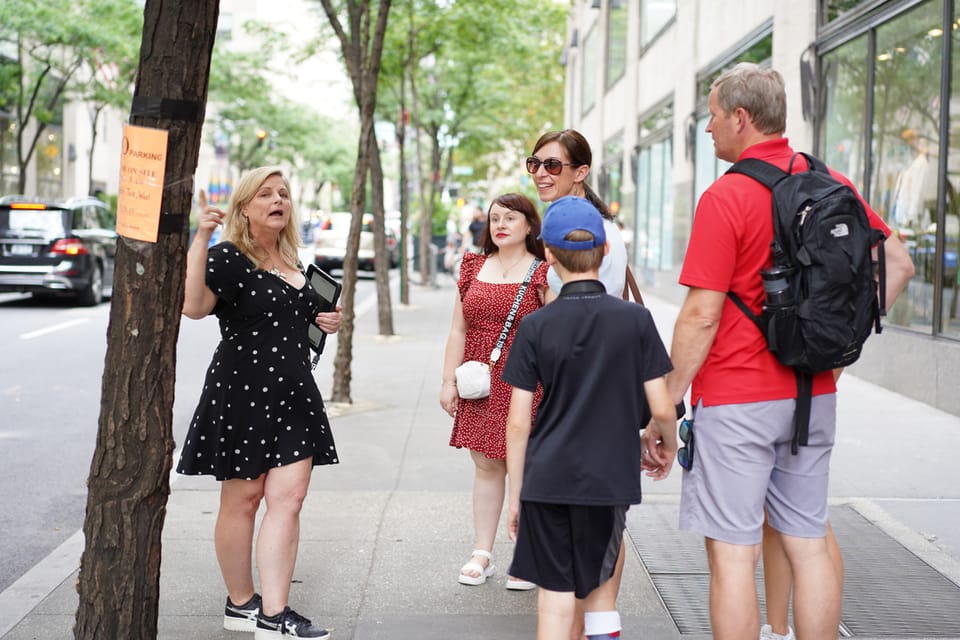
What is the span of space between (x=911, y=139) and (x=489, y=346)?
24.0 ft

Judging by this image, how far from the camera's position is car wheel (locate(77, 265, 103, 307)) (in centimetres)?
2061

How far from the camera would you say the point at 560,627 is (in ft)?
11.8

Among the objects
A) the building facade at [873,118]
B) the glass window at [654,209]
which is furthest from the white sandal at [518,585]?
the glass window at [654,209]

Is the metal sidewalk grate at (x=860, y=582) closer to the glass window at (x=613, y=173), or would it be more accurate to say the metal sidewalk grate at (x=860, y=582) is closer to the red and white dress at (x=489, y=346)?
the red and white dress at (x=489, y=346)

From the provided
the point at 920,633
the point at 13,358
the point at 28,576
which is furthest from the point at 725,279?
the point at 13,358

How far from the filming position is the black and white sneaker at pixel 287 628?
441cm

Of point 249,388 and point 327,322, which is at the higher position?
point 327,322

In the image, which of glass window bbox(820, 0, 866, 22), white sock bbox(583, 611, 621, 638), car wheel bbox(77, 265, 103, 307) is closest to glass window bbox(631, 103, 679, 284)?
glass window bbox(820, 0, 866, 22)

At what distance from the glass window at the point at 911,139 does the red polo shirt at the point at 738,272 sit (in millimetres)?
7257

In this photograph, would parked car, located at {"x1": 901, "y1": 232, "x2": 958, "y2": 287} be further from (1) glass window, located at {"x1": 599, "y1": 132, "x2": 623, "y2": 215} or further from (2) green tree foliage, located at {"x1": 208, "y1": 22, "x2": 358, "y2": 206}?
(1) glass window, located at {"x1": 599, "y1": 132, "x2": 623, "y2": 215}

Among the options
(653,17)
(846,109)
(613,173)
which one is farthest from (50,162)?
(846,109)

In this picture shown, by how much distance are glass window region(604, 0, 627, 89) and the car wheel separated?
48.7 ft

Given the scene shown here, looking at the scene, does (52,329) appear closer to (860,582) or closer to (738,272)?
(860,582)

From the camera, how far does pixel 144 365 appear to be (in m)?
3.67
